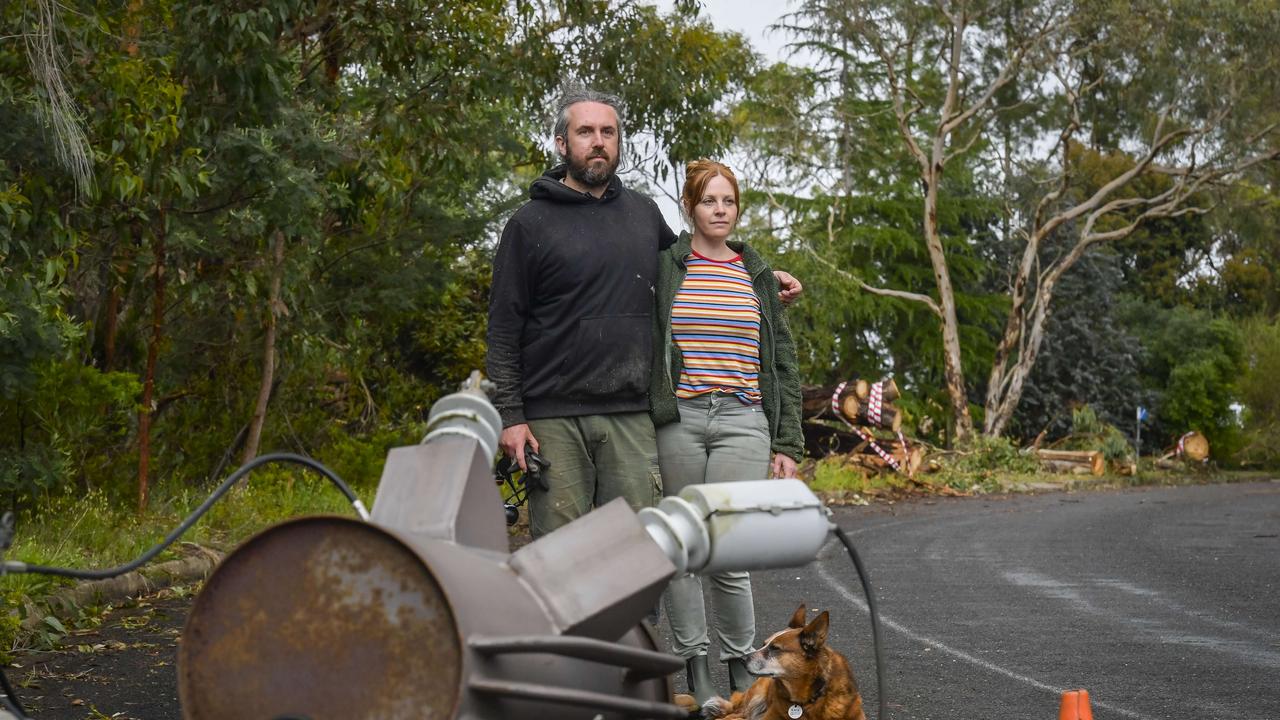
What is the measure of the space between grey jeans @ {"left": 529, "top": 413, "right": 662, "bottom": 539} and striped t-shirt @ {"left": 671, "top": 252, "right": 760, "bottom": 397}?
0.29m

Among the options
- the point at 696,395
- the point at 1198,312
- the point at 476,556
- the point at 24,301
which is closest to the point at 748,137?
the point at 1198,312

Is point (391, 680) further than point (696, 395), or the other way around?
point (696, 395)

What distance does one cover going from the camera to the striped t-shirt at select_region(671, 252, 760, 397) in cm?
471

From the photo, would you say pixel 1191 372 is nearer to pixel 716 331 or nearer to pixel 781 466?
pixel 781 466

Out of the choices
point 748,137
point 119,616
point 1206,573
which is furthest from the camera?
point 748,137

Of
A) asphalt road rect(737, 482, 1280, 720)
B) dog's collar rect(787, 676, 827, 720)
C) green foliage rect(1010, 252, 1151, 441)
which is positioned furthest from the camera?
green foliage rect(1010, 252, 1151, 441)

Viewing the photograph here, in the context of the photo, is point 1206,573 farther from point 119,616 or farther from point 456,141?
point 119,616

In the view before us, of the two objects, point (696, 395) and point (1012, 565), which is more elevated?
point (696, 395)

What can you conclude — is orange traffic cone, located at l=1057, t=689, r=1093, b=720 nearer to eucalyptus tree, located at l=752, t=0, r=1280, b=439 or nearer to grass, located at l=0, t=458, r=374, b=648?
grass, located at l=0, t=458, r=374, b=648

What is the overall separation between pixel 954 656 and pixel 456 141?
7.07 metres

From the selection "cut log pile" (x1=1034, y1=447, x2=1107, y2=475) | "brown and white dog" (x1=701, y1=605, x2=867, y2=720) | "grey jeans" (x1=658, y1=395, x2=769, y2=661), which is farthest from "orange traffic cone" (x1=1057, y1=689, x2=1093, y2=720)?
"cut log pile" (x1=1034, y1=447, x2=1107, y2=475)

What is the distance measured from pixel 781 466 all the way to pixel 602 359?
89 cm

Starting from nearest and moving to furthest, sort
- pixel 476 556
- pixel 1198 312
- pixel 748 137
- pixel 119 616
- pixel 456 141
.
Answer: pixel 476 556
pixel 119 616
pixel 456 141
pixel 748 137
pixel 1198 312

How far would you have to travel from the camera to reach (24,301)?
7637 mm
